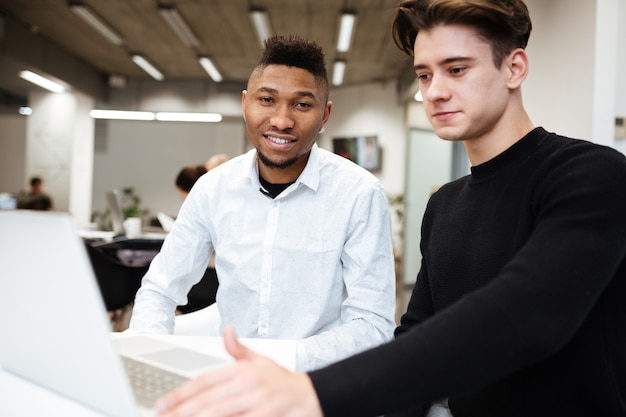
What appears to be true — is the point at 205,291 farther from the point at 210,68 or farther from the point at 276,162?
the point at 210,68

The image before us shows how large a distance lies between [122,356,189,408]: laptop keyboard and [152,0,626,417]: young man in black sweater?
0.16 metres

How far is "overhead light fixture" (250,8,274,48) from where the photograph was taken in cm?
661

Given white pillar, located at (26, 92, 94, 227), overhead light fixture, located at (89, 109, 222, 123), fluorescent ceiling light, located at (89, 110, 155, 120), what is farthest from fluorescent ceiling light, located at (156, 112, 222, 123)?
white pillar, located at (26, 92, 94, 227)

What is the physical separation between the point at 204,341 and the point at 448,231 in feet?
1.84

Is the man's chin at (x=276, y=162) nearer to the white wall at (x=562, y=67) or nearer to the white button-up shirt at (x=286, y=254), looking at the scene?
the white button-up shirt at (x=286, y=254)

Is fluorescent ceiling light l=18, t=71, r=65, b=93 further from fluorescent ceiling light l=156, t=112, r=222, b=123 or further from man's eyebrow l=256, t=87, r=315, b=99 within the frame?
man's eyebrow l=256, t=87, r=315, b=99

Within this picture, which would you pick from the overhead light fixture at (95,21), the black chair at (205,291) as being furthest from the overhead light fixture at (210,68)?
the black chair at (205,291)

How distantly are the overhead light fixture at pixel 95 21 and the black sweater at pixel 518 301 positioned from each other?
671cm

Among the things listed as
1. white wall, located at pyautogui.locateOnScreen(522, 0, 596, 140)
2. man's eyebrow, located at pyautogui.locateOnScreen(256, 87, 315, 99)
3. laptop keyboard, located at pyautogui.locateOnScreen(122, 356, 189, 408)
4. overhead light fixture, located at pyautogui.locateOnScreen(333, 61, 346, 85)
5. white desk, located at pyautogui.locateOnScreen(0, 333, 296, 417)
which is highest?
overhead light fixture, located at pyautogui.locateOnScreen(333, 61, 346, 85)

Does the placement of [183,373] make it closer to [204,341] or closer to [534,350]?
[204,341]

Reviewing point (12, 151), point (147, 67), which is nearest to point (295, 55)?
point (147, 67)

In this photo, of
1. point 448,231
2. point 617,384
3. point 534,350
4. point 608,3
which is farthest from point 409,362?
point 608,3

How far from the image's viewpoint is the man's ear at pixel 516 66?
3.54ft

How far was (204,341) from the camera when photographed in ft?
3.55
